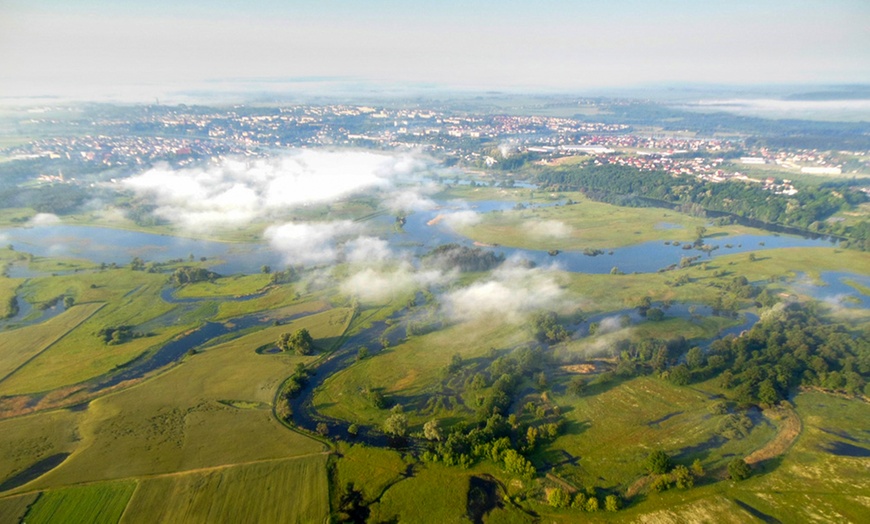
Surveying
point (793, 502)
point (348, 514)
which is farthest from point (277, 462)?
point (793, 502)

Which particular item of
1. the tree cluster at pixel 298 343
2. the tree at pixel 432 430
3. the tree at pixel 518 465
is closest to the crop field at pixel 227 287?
the tree cluster at pixel 298 343

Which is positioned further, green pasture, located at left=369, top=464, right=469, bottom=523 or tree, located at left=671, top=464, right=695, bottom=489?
tree, located at left=671, top=464, right=695, bottom=489

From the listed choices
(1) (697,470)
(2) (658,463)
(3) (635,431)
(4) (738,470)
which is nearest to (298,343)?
(3) (635,431)

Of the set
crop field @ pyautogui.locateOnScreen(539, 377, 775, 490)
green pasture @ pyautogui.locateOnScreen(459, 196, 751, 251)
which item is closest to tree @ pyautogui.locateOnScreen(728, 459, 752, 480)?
crop field @ pyautogui.locateOnScreen(539, 377, 775, 490)

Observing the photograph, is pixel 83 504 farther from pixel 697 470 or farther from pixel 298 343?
pixel 697 470

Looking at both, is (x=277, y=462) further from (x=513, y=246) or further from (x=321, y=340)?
(x=513, y=246)

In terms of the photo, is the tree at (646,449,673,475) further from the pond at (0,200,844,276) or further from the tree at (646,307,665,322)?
the pond at (0,200,844,276)
